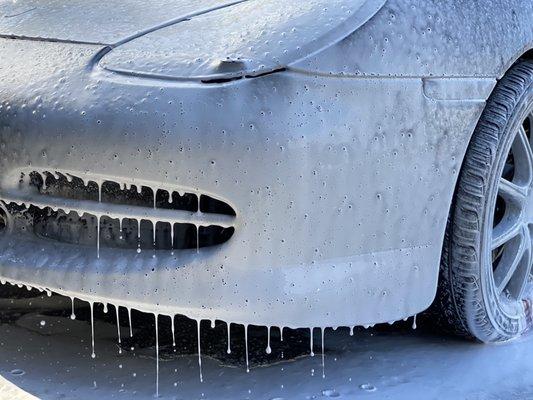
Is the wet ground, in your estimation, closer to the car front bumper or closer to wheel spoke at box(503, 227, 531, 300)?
wheel spoke at box(503, 227, 531, 300)

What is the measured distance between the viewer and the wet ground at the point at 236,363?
2.55 metres

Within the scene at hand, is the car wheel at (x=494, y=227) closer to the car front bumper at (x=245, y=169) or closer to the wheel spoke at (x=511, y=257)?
the wheel spoke at (x=511, y=257)

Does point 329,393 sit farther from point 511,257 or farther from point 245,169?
point 511,257

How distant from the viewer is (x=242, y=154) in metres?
2.21

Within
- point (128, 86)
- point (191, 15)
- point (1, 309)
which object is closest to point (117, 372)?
point (1, 309)

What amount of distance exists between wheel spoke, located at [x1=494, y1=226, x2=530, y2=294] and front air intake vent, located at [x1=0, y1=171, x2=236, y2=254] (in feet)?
3.76

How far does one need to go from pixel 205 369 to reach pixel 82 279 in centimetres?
52

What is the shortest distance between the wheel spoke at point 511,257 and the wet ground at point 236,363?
0.23 metres

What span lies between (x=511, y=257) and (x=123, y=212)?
1449mm

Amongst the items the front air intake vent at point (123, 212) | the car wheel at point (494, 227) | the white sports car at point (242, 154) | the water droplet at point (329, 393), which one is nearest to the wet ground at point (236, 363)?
the water droplet at point (329, 393)

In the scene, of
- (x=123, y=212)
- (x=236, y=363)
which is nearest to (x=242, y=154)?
(x=123, y=212)

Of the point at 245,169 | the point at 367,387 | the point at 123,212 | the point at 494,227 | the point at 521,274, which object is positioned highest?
the point at 245,169

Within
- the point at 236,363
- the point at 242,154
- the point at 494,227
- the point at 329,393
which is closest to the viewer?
the point at 242,154

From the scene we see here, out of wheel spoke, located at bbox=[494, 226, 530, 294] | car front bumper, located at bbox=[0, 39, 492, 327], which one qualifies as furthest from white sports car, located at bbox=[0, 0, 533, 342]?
wheel spoke, located at bbox=[494, 226, 530, 294]
